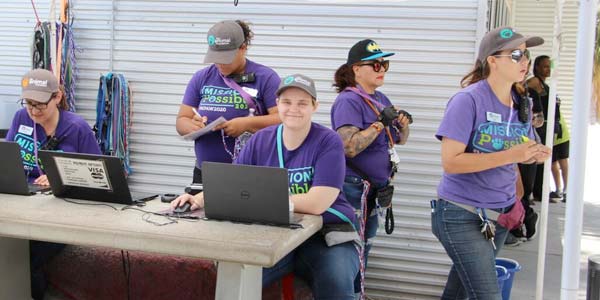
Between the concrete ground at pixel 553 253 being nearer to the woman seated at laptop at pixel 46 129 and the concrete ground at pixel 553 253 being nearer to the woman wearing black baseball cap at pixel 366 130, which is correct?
the woman wearing black baseball cap at pixel 366 130

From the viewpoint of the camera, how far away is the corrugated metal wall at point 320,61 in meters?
4.49

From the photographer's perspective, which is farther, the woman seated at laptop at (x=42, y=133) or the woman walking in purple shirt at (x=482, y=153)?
the woman seated at laptop at (x=42, y=133)

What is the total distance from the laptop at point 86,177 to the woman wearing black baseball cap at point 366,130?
120 centimetres

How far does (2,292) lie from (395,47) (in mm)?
2935

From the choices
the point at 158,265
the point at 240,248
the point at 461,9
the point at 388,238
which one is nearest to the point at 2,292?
the point at 158,265

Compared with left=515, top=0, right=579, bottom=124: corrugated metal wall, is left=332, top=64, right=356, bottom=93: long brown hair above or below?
below

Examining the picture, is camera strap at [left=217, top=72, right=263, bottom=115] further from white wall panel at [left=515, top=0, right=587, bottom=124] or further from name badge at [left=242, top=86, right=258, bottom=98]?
white wall panel at [left=515, top=0, right=587, bottom=124]

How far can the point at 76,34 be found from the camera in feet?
17.4

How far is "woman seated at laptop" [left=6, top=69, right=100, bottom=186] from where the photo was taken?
142 inches

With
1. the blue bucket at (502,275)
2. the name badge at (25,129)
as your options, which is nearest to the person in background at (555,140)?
the blue bucket at (502,275)

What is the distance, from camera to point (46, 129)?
12.2ft

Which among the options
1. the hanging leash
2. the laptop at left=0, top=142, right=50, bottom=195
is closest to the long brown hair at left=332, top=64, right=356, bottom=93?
the laptop at left=0, top=142, right=50, bottom=195

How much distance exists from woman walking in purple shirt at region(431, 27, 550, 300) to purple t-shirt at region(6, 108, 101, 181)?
2031 mm

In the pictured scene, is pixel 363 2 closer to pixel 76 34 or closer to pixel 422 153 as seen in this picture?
pixel 422 153
